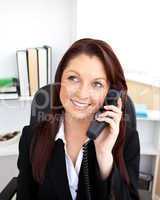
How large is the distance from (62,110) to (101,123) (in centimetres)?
30

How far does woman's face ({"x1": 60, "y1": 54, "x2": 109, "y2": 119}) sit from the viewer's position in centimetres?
104

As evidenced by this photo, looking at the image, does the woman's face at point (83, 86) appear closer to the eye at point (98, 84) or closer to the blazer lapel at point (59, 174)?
the eye at point (98, 84)

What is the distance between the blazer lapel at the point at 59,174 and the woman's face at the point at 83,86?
19cm

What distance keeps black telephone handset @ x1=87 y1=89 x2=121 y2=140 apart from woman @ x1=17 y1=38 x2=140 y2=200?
2 centimetres

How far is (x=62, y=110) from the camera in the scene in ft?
4.09

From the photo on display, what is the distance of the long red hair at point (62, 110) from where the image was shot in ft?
3.48

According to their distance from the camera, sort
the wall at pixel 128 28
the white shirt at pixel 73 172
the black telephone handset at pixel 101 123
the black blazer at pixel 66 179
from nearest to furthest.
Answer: the black telephone handset at pixel 101 123 → the black blazer at pixel 66 179 → the white shirt at pixel 73 172 → the wall at pixel 128 28

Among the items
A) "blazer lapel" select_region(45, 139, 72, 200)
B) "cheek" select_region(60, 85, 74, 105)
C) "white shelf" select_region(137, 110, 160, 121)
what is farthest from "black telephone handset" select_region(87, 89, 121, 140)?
"white shelf" select_region(137, 110, 160, 121)

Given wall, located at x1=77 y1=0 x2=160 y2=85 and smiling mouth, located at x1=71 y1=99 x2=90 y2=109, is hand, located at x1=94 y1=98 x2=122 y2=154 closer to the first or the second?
smiling mouth, located at x1=71 y1=99 x2=90 y2=109

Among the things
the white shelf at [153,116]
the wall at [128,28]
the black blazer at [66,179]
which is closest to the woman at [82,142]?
the black blazer at [66,179]

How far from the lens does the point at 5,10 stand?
174 cm

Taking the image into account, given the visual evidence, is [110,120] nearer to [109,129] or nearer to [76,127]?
[109,129]

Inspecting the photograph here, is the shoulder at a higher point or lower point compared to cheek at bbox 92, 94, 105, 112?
lower

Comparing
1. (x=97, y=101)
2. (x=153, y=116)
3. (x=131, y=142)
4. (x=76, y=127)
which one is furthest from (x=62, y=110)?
(x=153, y=116)
